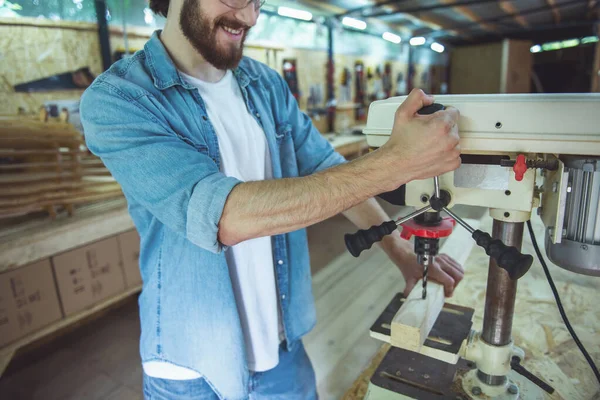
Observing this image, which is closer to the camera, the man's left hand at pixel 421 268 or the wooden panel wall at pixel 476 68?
the man's left hand at pixel 421 268

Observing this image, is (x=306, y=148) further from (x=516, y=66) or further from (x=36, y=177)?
(x=516, y=66)

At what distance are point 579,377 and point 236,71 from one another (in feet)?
3.46

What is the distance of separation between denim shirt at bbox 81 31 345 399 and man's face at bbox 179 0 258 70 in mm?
79

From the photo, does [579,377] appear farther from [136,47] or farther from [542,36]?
[542,36]

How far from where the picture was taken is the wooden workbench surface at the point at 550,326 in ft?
2.85

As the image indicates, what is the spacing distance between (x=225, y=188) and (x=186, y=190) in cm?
7

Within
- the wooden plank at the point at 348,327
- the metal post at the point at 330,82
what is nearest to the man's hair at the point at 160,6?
the wooden plank at the point at 348,327

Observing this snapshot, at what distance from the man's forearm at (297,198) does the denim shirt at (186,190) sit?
0.03 m

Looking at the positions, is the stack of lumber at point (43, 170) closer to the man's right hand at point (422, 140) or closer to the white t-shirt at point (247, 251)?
the white t-shirt at point (247, 251)

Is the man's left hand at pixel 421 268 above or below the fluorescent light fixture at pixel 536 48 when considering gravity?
below

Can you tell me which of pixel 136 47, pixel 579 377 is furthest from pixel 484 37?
pixel 579 377

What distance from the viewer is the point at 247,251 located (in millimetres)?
1011

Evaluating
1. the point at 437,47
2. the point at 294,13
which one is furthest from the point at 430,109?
the point at 437,47

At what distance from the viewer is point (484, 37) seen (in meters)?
7.37
